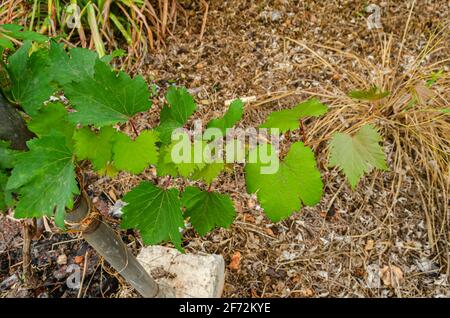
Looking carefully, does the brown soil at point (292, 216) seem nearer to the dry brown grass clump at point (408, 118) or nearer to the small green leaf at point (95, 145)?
the dry brown grass clump at point (408, 118)

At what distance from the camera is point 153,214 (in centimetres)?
77

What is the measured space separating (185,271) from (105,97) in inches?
41.4

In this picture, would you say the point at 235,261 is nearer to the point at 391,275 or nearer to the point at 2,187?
the point at 391,275

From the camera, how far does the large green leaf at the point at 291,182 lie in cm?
69

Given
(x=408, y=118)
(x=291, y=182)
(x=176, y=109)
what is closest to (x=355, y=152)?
(x=291, y=182)

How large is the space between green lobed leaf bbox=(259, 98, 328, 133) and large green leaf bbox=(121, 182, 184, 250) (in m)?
0.24

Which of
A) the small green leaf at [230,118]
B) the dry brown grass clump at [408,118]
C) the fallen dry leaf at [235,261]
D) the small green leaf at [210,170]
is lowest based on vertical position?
the fallen dry leaf at [235,261]

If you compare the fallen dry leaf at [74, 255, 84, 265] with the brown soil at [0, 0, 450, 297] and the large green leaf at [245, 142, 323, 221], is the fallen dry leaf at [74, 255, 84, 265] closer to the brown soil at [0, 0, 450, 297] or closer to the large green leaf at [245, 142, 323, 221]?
the brown soil at [0, 0, 450, 297]

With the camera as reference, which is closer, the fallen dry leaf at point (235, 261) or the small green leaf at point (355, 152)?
the small green leaf at point (355, 152)

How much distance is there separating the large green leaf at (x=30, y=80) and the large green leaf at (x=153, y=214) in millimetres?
234

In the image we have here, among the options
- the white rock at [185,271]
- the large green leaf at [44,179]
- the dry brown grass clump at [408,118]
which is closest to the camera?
the large green leaf at [44,179]

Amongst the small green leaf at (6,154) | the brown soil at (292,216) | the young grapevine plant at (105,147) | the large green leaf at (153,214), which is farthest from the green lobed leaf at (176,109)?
the brown soil at (292,216)

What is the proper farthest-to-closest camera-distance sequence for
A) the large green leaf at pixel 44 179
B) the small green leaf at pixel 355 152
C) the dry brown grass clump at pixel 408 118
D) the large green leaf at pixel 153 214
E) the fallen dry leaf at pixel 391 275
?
the dry brown grass clump at pixel 408 118
the fallen dry leaf at pixel 391 275
the small green leaf at pixel 355 152
the large green leaf at pixel 153 214
the large green leaf at pixel 44 179

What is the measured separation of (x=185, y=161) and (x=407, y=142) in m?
1.57
